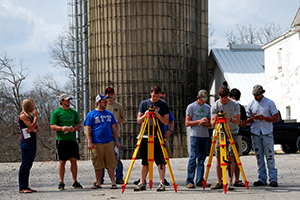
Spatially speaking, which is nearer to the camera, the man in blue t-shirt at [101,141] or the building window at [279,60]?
the man in blue t-shirt at [101,141]

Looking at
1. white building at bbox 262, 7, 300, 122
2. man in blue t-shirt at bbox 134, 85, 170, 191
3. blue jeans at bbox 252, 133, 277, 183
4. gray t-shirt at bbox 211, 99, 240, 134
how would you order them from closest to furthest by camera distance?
man in blue t-shirt at bbox 134, 85, 170, 191 → gray t-shirt at bbox 211, 99, 240, 134 → blue jeans at bbox 252, 133, 277, 183 → white building at bbox 262, 7, 300, 122

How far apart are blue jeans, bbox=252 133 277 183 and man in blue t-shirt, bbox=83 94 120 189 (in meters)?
2.86

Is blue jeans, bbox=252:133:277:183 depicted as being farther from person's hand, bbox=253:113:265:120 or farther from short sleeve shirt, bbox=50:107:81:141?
short sleeve shirt, bbox=50:107:81:141

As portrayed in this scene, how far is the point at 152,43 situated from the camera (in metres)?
25.7

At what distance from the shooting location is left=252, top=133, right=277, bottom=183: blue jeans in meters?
9.67

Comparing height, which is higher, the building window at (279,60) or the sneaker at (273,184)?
the building window at (279,60)

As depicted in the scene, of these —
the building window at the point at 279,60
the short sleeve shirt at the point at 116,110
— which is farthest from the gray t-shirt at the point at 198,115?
the building window at the point at 279,60

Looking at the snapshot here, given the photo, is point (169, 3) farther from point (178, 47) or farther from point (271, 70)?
point (271, 70)

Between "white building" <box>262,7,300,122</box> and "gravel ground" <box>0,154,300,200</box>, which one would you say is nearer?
"gravel ground" <box>0,154,300,200</box>

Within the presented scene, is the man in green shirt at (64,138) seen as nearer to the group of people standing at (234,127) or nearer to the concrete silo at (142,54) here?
the group of people standing at (234,127)

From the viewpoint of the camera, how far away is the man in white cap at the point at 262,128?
980 centimetres

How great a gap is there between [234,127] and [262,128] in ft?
2.77

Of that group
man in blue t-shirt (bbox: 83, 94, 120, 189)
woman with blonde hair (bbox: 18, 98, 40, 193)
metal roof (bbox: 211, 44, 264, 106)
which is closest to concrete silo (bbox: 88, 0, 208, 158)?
metal roof (bbox: 211, 44, 264, 106)

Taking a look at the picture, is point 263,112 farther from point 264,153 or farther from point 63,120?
point 63,120
